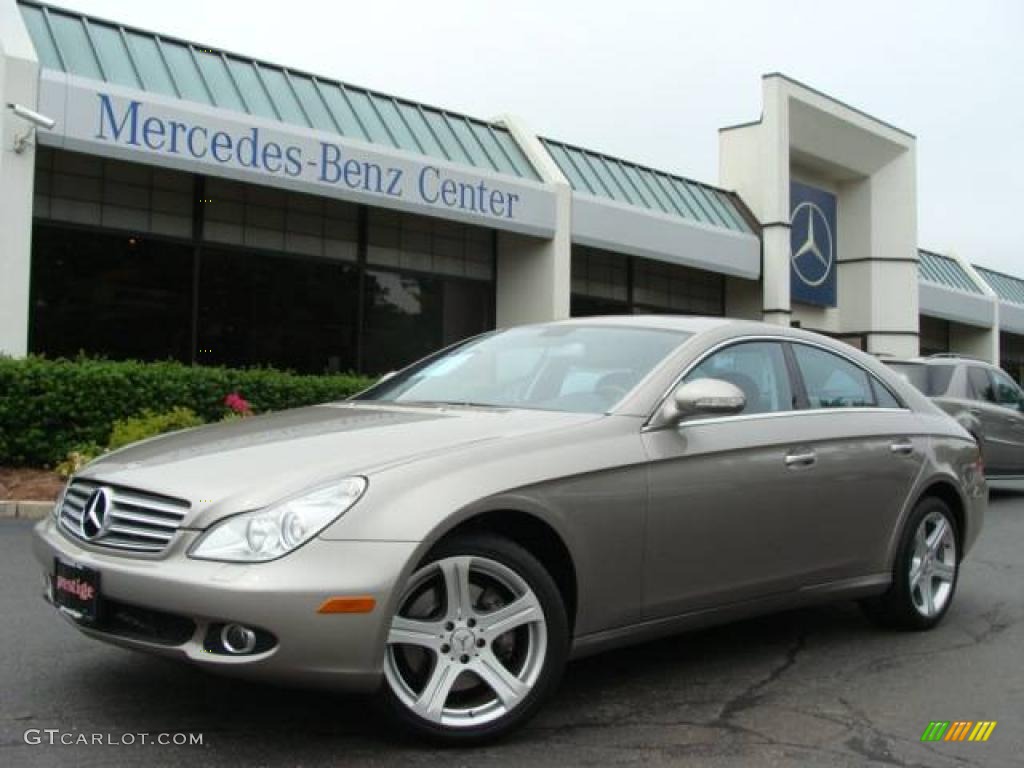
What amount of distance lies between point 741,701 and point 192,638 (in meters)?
2.15

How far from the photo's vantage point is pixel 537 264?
18.8 m

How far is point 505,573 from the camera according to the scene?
3.55 meters

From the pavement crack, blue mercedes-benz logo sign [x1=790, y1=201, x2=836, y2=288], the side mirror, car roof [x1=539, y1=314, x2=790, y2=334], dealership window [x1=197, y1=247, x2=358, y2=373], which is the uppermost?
blue mercedes-benz logo sign [x1=790, y1=201, x2=836, y2=288]

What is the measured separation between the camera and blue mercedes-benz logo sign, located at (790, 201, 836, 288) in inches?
1040

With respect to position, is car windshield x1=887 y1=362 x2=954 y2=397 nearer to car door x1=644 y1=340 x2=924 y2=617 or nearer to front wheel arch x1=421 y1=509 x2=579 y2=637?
car door x1=644 y1=340 x2=924 y2=617

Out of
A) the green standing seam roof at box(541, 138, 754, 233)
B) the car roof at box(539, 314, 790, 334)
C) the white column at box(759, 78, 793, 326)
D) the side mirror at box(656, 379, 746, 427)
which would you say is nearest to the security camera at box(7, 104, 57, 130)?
the car roof at box(539, 314, 790, 334)

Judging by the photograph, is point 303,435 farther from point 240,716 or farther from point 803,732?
point 803,732

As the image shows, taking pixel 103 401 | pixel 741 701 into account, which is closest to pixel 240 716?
pixel 741 701

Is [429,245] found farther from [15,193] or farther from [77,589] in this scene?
[77,589]

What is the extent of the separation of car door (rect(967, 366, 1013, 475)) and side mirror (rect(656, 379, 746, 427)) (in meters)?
8.78

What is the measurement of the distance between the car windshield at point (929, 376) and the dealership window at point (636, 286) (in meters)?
9.17

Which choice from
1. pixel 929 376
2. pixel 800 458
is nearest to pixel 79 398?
pixel 800 458

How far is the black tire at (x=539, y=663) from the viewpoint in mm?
3396

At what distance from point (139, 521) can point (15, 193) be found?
33.9ft
